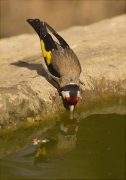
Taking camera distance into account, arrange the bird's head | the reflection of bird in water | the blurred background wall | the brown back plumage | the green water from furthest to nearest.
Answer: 1. the blurred background wall
2. the brown back plumage
3. the bird's head
4. the reflection of bird in water
5. the green water

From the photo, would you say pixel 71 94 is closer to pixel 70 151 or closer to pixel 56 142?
pixel 56 142

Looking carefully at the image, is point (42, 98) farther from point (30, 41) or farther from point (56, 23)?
point (56, 23)

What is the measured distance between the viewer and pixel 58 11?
1659cm

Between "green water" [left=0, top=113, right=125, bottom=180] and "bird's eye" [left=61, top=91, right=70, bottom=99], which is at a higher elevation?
"bird's eye" [left=61, top=91, right=70, bottom=99]

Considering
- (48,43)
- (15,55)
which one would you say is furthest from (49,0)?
(48,43)

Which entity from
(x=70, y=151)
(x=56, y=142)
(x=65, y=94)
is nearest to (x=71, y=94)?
(x=65, y=94)

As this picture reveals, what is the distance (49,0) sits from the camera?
17.0 meters

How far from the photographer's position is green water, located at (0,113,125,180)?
7.20 m

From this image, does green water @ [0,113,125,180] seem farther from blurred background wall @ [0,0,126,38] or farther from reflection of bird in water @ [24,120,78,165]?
blurred background wall @ [0,0,126,38]

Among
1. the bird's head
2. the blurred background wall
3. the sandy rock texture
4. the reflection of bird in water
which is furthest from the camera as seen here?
the blurred background wall

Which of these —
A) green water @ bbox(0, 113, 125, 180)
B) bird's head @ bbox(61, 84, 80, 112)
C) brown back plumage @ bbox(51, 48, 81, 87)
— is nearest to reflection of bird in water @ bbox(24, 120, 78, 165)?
green water @ bbox(0, 113, 125, 180)

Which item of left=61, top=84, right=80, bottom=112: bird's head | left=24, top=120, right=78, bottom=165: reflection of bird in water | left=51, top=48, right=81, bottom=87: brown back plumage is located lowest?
left=24, top=120, right=78, bottom=165: reflection of bird in water

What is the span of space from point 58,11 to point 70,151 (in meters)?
9.33

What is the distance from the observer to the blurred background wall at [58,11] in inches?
631
